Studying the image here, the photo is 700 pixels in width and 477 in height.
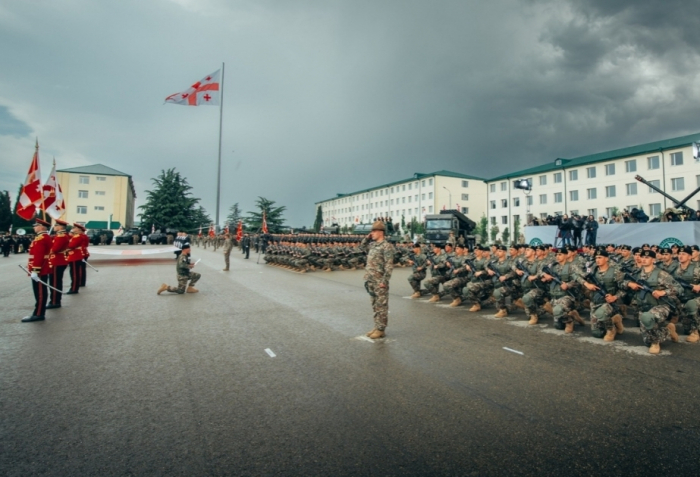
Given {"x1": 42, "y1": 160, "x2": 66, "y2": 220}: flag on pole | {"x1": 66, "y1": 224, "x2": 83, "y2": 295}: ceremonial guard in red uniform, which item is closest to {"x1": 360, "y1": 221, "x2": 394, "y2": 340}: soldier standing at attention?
{"x1": 66, "y1": 224, "x2": 83, "y2": 295}: ceremonial guard in red uniform

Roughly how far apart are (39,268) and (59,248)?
156 cm

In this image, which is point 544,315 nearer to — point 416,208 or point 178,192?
point 178,192

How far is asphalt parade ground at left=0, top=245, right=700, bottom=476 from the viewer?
111 inches

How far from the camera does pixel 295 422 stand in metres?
3.38

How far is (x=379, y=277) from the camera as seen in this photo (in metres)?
6.62

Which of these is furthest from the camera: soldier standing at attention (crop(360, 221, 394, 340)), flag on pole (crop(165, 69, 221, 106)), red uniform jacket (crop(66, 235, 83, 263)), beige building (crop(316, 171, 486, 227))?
beige building (crop(316, 171, 486, 227))

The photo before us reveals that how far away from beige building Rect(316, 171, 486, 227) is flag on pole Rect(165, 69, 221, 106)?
43.2m

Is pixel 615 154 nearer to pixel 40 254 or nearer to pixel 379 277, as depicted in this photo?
pixel 379 277

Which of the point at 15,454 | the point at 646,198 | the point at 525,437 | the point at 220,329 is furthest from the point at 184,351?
the point at 646,198

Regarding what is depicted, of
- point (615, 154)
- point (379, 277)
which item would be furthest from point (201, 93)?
point (615, 154)

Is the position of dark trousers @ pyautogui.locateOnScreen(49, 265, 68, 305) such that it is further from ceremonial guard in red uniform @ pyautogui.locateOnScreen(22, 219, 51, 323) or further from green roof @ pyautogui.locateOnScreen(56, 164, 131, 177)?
green roof @ pyautogui.locateOnScreen(56, 164, 131, 177)

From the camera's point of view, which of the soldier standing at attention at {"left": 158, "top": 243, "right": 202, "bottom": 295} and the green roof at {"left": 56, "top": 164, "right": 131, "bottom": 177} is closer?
the soldier standing at attention at {"left": 158, "top": 243, "right": 202, "bottom": 295}

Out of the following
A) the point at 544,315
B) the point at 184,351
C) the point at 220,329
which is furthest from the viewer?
the point at 544,315

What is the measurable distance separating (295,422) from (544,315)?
692cm
